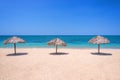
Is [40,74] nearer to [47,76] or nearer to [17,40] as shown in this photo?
[47,76]

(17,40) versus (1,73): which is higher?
(17,40)

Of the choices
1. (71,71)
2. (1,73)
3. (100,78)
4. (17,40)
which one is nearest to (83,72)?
(71,71)

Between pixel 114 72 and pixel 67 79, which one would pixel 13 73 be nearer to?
pixel 67 79

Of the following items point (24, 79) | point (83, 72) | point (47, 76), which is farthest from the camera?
point (83, 72)

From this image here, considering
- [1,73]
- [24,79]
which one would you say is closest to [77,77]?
[24,79]

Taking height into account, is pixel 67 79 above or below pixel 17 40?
below

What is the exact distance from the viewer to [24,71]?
6.66m

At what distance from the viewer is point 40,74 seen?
20.5ft

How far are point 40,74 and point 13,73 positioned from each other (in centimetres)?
105

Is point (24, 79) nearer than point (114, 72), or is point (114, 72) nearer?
point (24, 79)

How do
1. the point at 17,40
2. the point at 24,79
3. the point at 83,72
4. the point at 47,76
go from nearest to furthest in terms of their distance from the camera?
the point at 24,79
the point at 47,76
the point at 83,72
the point at 17,40

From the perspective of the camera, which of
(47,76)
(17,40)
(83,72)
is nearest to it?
(47,76)

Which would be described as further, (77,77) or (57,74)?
(57,74)

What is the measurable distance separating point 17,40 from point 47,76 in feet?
19.4
